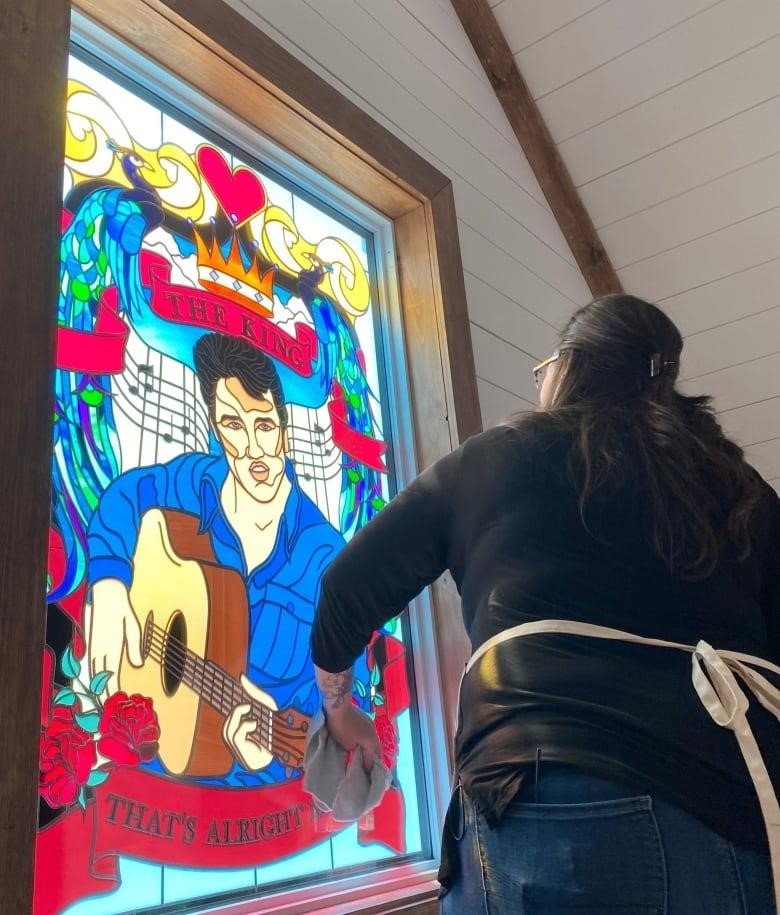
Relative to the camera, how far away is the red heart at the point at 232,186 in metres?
1.46

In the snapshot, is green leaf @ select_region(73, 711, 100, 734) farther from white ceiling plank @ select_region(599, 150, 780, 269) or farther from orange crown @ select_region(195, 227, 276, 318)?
white ceiling plank @ select_region(599, 150, 780, 269)

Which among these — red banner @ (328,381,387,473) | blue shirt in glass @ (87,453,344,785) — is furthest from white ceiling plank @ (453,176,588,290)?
blue shirt in glass @ (87,453,344,785)

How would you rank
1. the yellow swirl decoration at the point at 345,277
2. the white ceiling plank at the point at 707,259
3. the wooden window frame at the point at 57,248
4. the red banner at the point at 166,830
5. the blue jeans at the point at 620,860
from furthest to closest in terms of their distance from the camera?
the white ceiling plank at the point at 707,259 → the yellow swirl decoration at the point at 345,277 → the red banner at the point at 166,830 → the wooden window frame at the point at 57,248 → the blue jeans at the point at 620,860

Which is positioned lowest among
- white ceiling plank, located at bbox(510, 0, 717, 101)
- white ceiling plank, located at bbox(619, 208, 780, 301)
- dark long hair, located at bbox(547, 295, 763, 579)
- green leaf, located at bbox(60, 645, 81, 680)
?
green leaf, located at bbox(60, 645, 81, 680)

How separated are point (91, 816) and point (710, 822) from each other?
676 millimetres

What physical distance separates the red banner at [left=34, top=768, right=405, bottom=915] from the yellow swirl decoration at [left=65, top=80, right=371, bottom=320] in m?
0.82

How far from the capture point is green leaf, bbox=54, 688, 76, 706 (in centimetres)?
99

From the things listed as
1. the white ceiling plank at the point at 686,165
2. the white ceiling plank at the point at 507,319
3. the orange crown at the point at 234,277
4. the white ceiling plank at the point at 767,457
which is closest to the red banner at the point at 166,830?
the orange crown at the point at 234,277

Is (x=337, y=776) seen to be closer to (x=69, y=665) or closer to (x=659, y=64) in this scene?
(x=69, y=665)

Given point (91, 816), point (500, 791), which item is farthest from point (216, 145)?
point (500, 791)

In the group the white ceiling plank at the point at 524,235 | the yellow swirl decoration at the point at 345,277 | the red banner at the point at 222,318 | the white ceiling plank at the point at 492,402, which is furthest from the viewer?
the white ceiling plank at the point at 524,235

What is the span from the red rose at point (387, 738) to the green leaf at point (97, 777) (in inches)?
20.4

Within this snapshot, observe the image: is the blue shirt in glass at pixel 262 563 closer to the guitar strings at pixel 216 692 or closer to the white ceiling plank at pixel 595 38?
the guitar strings at pixel 216 692

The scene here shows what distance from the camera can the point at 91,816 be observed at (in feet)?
3.21
